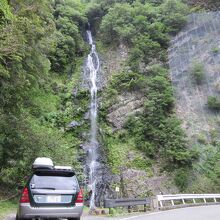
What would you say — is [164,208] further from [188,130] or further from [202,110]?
[202,110]

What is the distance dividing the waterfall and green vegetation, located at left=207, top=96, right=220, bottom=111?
982cm

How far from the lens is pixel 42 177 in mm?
8445

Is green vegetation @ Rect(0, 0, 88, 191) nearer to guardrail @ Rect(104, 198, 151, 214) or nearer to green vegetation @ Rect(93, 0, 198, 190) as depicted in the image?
guardrail @ Rect(104, 198, 151, 214)

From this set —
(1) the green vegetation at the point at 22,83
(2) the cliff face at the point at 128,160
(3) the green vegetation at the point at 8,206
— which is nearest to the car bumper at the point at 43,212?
(3) the green vegetation at the point at 8,206

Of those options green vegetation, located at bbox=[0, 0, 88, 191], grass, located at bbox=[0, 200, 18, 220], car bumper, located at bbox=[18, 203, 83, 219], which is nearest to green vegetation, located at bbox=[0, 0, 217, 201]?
green vegetation, located at bbox=[0, 0, 88, 191]

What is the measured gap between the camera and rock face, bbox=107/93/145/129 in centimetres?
3070

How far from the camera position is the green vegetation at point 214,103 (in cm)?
3039

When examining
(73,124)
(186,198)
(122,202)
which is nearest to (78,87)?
(73,124)

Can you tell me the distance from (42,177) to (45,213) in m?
0.82

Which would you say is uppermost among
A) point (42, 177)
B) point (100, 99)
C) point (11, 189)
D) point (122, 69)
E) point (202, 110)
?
point (122, 69)

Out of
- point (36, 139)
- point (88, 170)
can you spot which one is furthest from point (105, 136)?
point (36, 139)

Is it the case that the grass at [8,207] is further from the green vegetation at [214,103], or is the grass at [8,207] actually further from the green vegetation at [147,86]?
the green vegetation at [214,103]

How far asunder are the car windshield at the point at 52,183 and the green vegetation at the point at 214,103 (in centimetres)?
2388

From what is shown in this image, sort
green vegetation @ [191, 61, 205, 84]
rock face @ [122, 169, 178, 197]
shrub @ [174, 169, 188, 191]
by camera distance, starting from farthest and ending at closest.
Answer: green vegetation @ [191, 61, 205, 84], shrub @ [174, 169, 188, 191], rock face @ [122, 169, 178, 197]
